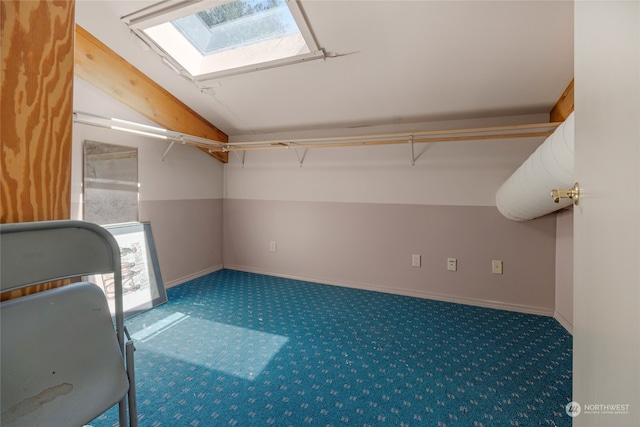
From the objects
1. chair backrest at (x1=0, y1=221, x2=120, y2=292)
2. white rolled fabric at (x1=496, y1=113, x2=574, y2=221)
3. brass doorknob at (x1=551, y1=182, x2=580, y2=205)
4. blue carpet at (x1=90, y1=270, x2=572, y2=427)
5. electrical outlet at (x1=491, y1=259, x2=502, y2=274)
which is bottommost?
blue carpet at (x1=90, y1=270, x2=572, y2=427)

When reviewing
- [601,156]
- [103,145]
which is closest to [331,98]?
[103,145]

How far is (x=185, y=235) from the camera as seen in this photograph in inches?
133

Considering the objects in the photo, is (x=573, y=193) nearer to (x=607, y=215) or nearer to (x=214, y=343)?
(x=607, y=215)

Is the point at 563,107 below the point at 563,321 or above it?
above

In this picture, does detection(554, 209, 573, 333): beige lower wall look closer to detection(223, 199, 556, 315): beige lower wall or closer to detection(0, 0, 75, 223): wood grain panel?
detection(223, 199, 556, 315): beige lower wall

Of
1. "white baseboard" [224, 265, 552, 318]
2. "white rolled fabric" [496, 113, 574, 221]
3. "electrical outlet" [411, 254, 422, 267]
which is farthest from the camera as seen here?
"electrical outlet" [411, 254, 422, 267]

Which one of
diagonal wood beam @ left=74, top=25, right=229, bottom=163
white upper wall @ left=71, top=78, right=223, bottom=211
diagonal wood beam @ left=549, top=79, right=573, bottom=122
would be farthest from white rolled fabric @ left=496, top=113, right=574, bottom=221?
white upper wall @ left=71, top=78, right=223, bottom=211

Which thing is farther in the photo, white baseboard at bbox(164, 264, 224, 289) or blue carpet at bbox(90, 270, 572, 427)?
white baseboard at bbox(164, 264, 224, 289)

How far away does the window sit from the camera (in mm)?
1905

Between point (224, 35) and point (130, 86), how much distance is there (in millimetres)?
919

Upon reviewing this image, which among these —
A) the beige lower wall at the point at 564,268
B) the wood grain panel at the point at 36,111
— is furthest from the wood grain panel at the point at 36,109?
the beige lower wall at the point at 564,268

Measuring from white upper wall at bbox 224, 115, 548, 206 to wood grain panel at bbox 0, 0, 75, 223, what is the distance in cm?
254

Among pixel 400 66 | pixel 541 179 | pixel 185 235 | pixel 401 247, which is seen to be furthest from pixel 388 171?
pixel 185 235
